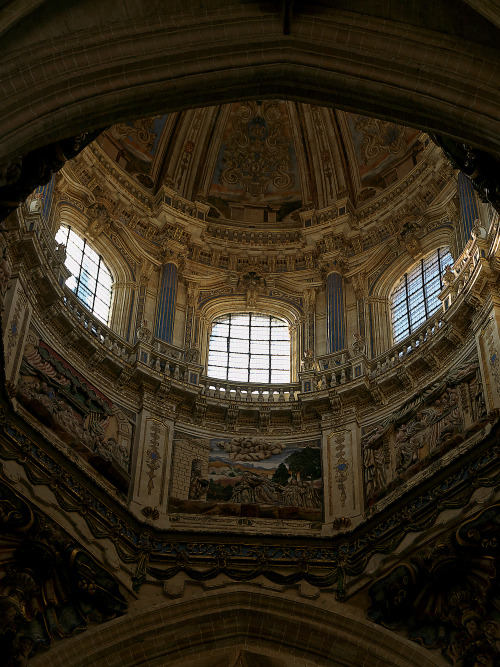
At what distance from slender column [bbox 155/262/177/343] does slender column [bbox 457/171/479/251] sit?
745cm

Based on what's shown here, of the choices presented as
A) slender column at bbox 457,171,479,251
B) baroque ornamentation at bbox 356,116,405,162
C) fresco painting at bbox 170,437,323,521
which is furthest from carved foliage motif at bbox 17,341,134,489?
baroque ornamentation at bbox 356,116,405,162

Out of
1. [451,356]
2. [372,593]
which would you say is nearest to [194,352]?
[451,356]

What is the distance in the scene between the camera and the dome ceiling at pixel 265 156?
2866 cm

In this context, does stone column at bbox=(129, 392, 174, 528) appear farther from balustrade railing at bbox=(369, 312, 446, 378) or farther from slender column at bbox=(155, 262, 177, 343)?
balustrade railing at bbox=(369, 312, 446, 378)

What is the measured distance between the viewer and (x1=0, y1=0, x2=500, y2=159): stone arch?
41.0 ft

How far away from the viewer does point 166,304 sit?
25766mm

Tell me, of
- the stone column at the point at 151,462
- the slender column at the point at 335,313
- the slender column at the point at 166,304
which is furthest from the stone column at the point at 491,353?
the slender column at the point at 166,304

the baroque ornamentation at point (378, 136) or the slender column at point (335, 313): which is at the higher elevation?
the baroque ornamentation at point (378, 136)

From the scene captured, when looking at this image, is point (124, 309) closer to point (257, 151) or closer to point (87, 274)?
point (87, 274)

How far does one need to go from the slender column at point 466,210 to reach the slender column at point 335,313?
3.71m

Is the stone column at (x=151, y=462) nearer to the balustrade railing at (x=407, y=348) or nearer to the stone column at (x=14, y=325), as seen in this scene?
the stone column at (x=14, y=325)

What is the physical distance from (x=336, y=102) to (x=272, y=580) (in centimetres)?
951

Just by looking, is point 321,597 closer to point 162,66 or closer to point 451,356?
point 451,356

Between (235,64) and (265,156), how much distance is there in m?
16.6
